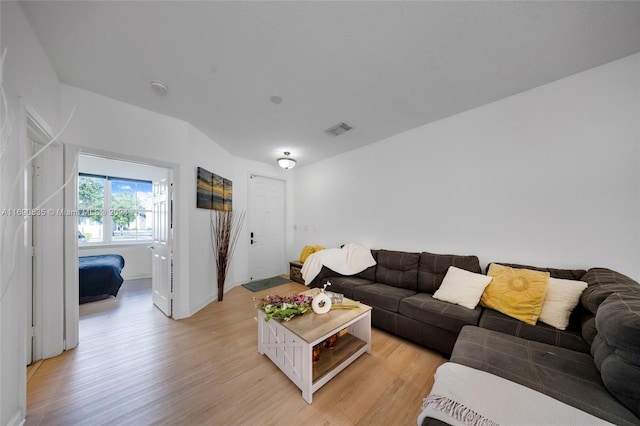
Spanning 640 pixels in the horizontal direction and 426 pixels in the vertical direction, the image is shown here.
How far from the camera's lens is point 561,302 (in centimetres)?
174

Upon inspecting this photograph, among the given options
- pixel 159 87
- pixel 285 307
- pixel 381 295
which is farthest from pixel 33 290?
pixel 381 295

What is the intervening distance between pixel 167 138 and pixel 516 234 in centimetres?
427

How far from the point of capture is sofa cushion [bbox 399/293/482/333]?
6.40 feet

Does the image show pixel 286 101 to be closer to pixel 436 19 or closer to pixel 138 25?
pixel 138 25

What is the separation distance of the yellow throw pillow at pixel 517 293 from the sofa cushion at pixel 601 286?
242 millimetres

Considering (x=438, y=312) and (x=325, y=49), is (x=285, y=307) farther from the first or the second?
(x=325, y=49)

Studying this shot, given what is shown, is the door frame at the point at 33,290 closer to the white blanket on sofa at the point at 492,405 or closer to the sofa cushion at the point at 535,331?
the white blanket on sofa at the point at 492,405

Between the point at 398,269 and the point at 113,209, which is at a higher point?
the point at 113,209

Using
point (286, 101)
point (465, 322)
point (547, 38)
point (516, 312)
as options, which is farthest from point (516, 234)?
point (286, 101)

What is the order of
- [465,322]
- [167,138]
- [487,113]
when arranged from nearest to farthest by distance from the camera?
[465,322]
[487,113]
[167,138]

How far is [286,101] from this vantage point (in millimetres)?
2387

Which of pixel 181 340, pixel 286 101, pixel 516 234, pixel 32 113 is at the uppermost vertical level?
pixel 286 101

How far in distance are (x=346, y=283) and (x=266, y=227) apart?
248 cm

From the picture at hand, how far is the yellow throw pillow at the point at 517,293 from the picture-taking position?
71.0 inches
